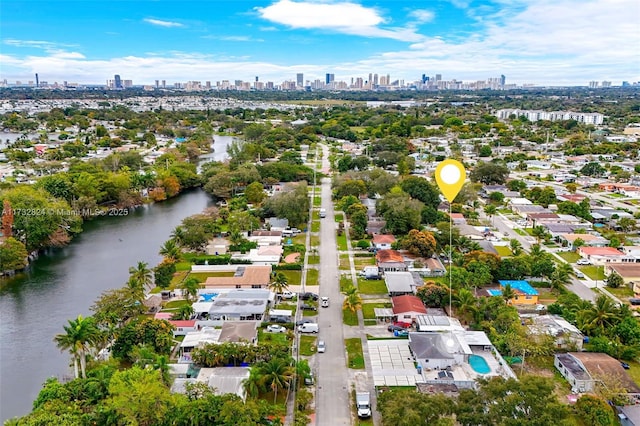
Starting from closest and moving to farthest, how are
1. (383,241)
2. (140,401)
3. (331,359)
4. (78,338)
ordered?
(140,401), (78,338), (331,359), (383,241)

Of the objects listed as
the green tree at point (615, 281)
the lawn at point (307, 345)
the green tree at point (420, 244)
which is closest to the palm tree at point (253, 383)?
the lawn at point (307, 345)

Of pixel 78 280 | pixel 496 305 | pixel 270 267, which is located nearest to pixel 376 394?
pixel 496 305

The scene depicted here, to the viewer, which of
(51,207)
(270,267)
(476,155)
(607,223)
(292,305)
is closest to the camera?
(292,305)

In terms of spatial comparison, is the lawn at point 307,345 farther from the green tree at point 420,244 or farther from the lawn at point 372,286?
the green tree at point 420,244

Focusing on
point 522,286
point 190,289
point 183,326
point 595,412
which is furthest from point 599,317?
point 190,289

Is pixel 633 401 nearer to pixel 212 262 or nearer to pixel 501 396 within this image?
pixel 501 396

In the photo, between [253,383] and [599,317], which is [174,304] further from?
[599,317]

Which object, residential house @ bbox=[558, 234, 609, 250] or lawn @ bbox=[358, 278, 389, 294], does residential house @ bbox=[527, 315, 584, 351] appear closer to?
lawn @ bbox=[358, 278, 389, 294]
